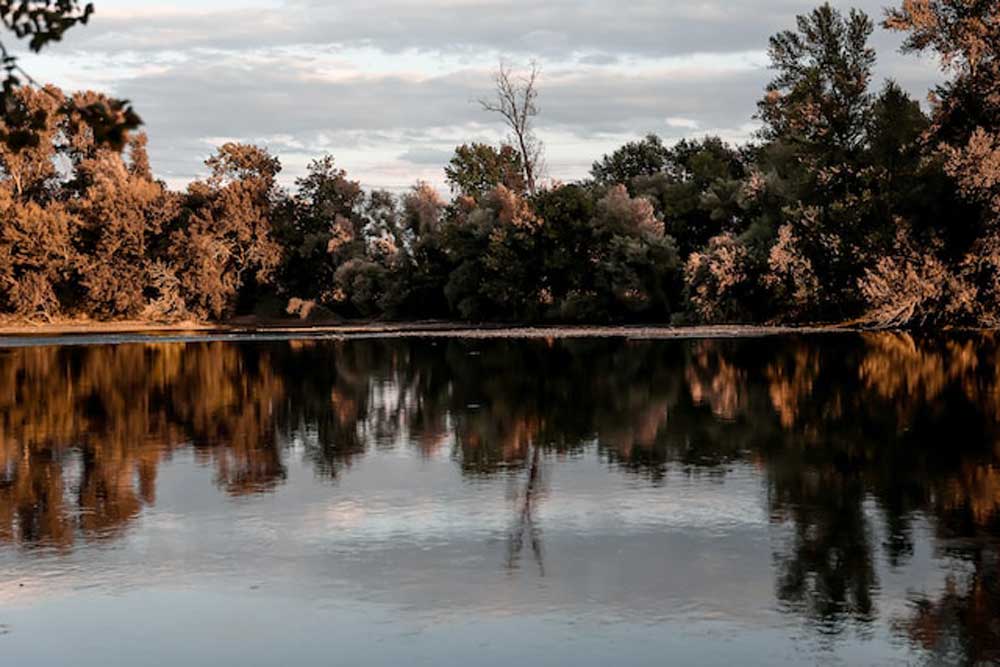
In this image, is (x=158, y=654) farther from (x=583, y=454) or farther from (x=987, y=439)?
(x=987, y=439)

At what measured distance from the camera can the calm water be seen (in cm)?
997

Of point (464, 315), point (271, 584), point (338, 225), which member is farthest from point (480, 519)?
point (338, 225)

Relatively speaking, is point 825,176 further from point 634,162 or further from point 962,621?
point 962,621

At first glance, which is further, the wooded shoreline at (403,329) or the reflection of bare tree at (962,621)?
the wooded shoreline at (403,329)

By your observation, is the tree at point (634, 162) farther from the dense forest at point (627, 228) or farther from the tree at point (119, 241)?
→ the tree at point (119, 241)

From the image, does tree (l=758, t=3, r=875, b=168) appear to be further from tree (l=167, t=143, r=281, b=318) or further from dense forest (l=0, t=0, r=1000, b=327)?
tree (l=167, t=143, r=281, b=318)

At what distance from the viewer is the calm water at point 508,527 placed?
392 inches

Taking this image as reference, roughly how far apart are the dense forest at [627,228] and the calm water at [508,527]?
21902 millimetres

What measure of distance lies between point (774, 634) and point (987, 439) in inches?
505

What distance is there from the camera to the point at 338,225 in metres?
94.1

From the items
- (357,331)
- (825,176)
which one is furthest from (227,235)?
(825,176)

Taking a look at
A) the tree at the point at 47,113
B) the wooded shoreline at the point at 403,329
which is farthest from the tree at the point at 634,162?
the tree at the point at 47,113

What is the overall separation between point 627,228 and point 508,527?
63.3 m

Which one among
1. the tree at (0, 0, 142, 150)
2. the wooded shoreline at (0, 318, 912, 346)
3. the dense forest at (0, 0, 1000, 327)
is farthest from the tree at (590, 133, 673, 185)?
the tree at (0, 0, 142, 150)
